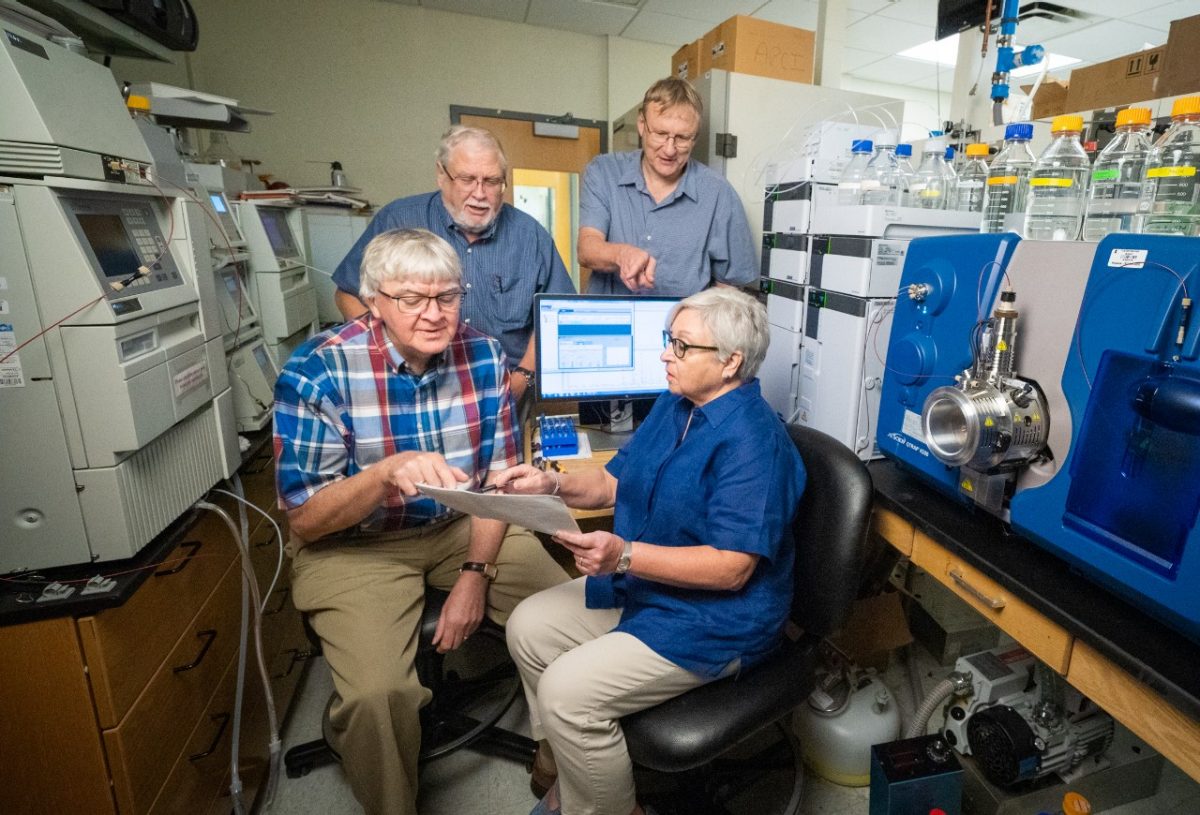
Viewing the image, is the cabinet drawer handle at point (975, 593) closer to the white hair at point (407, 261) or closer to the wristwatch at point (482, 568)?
the wristwatch at point (482, 568)

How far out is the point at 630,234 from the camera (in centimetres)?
205

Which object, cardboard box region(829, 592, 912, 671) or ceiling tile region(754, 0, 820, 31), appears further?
ceiling tile region(754, 0, 820, 31)

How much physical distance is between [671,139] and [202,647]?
1877 mm

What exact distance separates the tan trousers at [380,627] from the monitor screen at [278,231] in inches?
54.1

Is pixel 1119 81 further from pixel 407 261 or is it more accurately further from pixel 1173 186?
pixel 407 261

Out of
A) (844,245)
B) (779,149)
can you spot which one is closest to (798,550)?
(844,245)

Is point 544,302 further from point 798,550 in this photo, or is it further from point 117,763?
point 117,763

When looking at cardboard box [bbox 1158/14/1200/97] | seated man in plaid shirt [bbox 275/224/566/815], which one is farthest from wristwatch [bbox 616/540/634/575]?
cardboard box [bbox 1158/14/1200/97]

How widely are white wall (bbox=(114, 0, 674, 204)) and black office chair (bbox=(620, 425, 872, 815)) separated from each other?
3.87 meters

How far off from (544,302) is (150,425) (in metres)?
0.97

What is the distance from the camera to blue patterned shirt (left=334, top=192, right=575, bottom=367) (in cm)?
188

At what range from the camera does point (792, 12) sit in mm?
3920

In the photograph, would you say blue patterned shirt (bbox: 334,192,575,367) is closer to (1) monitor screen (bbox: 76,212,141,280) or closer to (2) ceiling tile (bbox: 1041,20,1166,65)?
(1) monitor screen (bbox: 76,212,141,280)

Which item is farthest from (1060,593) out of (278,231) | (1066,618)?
(278,231)
